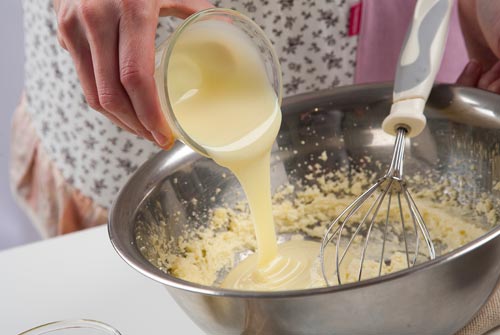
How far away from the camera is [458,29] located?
110cm

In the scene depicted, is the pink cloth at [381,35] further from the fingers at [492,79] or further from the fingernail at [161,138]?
the fingernail at [161,138]

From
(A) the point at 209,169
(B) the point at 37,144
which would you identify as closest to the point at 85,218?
(B) the point at 37,144

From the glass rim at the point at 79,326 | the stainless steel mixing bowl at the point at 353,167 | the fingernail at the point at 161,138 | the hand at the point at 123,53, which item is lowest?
the glass rim at the point at 79,326

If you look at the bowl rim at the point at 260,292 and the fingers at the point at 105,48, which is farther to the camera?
the fingers at the point at 105,48

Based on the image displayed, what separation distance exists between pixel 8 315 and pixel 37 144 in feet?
1.49

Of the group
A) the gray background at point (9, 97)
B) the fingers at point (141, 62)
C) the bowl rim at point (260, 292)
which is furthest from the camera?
the gray background at point (9, 97)

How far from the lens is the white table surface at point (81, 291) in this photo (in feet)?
2.30

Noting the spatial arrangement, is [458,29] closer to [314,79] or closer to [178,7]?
[314,79]

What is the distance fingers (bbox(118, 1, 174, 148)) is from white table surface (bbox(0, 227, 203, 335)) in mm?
201

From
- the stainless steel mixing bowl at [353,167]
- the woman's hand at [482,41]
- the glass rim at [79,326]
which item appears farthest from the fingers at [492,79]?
the glass rim at [79,326]

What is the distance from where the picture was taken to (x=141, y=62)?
582 mm

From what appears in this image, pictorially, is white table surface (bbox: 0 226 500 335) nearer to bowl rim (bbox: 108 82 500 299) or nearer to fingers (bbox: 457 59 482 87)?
bowl rim (bbox: 108 82 500 299)

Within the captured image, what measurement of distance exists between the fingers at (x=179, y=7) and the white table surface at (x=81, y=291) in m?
0.29

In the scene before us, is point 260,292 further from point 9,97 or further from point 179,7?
point 9,97
